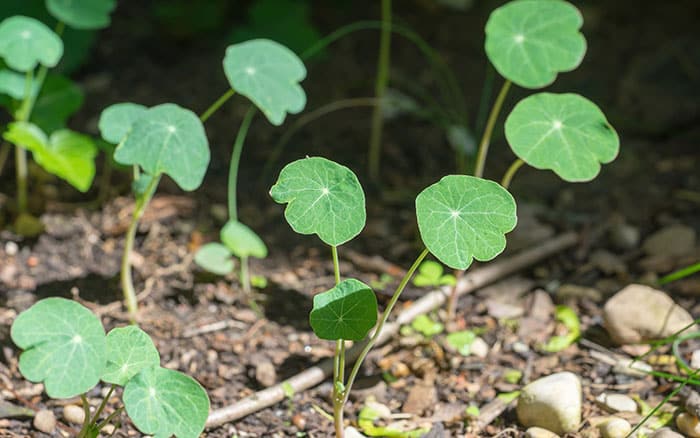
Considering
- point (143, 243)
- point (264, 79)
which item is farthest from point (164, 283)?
point (264, 79)

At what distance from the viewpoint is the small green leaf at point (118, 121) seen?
179 cm

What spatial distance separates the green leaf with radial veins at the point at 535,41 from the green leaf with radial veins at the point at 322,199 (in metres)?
0.51

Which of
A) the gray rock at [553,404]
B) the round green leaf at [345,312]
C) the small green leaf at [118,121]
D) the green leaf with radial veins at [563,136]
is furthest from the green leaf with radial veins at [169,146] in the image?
the gray rock at [553,404]

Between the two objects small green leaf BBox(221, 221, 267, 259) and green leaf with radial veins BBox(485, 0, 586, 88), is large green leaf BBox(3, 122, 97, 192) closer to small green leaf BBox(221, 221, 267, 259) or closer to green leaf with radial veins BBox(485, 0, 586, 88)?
small green leaf BBox(221, 221, 267, 259)

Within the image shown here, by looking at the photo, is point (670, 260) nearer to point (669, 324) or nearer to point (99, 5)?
point (669, 324)

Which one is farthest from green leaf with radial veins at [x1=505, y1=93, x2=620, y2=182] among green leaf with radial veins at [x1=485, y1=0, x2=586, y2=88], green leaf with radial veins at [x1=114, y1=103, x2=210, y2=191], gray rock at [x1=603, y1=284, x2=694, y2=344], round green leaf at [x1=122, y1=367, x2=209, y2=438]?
round green leaf at [x1=122, y1=367, x2=209, y2=438]

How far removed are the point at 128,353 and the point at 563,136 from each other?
920 mm

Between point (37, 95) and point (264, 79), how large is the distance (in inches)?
32.6

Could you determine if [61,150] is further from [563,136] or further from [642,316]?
[642,316]

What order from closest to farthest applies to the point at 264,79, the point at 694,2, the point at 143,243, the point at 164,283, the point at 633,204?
the point at 264,79
the point at 164,283
the point at 143,243
the point at 633,204
the point at 694,2

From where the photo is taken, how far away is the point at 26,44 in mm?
1926

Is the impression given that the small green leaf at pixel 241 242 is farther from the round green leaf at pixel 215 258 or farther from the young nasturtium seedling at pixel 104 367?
the young nasturtium seedling at pixel 104 367

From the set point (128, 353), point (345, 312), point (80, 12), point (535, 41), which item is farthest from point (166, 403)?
point (80, 12)

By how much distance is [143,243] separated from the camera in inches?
88.7
